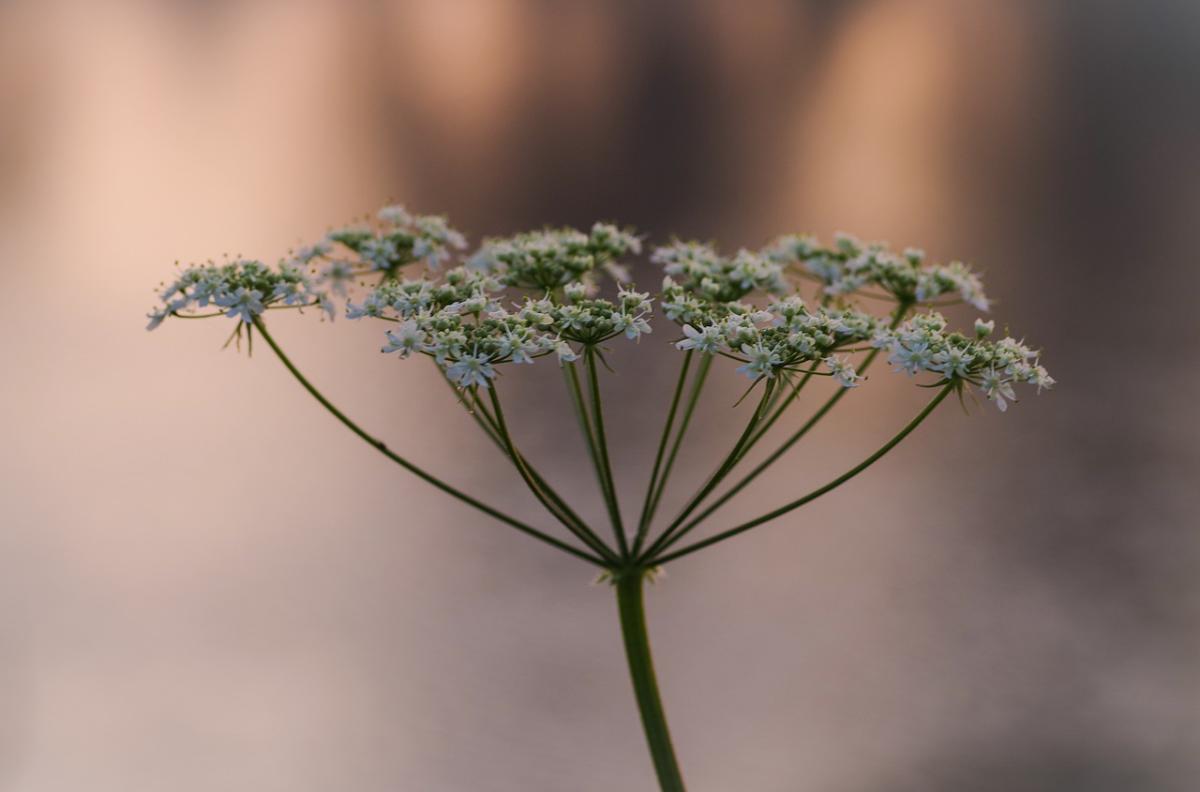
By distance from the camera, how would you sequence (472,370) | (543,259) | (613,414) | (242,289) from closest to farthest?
(472,370)
(242,289)
(543,259)
(613,414)

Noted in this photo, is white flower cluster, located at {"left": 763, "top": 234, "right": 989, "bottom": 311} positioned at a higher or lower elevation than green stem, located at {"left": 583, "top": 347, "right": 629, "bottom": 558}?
higher

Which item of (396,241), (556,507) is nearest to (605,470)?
(556,507)

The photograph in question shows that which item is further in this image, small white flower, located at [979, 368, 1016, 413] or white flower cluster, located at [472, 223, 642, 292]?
white flower cluster, located at [472, 223, 642, 292]

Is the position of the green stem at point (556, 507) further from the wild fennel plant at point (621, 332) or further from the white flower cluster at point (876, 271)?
the white flower cluster at point (876, 271)

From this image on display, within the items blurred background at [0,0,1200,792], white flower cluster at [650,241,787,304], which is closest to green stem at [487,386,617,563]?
white flower cluster at [650,241,787,304]

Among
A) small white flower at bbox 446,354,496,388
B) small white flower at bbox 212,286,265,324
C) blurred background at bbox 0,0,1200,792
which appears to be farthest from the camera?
blurred background at bbox 0,0,1200,792

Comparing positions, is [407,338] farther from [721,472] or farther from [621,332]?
[721,472]

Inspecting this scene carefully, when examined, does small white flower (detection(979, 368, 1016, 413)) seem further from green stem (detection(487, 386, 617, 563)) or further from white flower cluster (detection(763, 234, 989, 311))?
green stem (detection(487, 386, 617, 563))

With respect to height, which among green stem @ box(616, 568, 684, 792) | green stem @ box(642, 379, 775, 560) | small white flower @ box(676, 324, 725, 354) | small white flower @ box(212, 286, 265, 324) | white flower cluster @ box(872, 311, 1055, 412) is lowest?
green stem @ box(616, 568, 684, 792)
